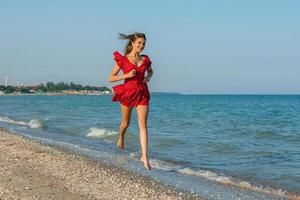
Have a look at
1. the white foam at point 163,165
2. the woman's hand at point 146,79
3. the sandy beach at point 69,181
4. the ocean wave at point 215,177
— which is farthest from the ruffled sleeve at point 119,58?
the white foam at point 163,165

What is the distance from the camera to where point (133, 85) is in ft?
24.9

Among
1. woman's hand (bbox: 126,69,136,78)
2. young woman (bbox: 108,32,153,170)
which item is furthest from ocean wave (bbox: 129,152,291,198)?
woman's hand (bbox: 126,69,136,78)

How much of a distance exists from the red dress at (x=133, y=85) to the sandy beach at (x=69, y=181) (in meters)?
1.93

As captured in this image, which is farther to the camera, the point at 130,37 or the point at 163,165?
the point at 163,165

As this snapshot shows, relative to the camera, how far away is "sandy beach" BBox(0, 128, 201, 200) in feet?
29.1

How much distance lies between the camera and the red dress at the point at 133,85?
7.53 metres

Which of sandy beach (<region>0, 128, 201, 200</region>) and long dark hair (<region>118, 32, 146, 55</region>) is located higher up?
long dark hair (<region>118, 32, 146, 55</region>)

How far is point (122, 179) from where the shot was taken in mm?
10734

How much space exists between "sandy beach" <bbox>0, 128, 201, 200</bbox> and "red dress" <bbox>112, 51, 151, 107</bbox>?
6.33ft

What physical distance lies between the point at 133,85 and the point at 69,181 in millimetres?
3250

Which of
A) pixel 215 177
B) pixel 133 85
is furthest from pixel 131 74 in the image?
pixel 215 177

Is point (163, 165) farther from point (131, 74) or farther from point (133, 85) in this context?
point (131, 74)

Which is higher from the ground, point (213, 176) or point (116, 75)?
point (116, 75)

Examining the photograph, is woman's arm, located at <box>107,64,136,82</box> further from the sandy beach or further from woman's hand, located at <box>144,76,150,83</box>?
the sandy beach
